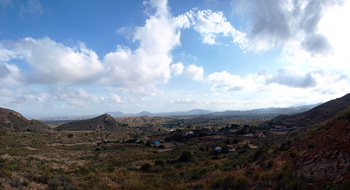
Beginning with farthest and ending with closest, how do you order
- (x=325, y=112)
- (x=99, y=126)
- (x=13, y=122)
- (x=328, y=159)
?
(x=99, y=126), (x=325, y=112), (x=13, y=122), (x=328, y=159)

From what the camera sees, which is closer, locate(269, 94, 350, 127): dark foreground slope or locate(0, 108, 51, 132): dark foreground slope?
locate(269, 94, 350, 127): dark foreground slope

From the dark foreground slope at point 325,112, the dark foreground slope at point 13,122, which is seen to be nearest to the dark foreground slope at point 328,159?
the dark foreground slope at point 325,112

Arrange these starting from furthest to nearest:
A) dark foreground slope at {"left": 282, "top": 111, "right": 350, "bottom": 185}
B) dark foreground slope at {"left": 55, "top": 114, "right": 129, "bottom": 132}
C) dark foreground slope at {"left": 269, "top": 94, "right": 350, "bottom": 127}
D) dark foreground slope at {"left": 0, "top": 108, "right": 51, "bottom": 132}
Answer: dark foreground slope at {"left": 55, "top": 114, "right": 129, "bottom": 132}, dark foreground slope at {"left": 0, "top": 108, "right": 51, "bottom": 132}, dark foreground slope at {"left": 269, "top": 94, "right": 350, "bottom": 127}, dark foreground slope at {"left": 282, "top": 111, "right": 350, "bottom": 185}

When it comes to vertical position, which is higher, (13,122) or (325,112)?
(13,122)

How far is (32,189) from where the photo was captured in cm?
811

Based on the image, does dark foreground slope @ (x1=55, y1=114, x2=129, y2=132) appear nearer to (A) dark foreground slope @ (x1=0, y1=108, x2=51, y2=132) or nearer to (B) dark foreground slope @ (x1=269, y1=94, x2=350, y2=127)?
(A) dark foreground slope @ (x1=0, y1=108, x2=51, y2=132)

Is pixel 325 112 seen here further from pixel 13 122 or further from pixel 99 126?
pixel 13 122

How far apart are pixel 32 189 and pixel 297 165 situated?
13.8 meters

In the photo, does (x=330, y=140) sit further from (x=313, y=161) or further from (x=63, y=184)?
(x=63, y=184)

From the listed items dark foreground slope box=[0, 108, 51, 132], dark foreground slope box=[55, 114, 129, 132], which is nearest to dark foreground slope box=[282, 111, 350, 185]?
dark foreground slope box=[0, 108, 51, 132]

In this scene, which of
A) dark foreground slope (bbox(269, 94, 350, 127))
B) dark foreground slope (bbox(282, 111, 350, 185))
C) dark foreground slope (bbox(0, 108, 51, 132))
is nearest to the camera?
dark foreground slope (bbox(282, 111, 350, 185))

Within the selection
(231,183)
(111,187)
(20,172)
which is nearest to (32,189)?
(20,172)

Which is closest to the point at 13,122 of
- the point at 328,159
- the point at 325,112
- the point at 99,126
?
the point at 99,126

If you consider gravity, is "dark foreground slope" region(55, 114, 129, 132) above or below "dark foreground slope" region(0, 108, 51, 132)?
below
